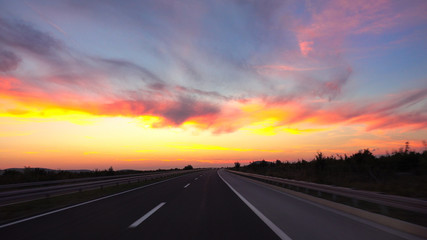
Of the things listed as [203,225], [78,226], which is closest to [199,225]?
[203,225]

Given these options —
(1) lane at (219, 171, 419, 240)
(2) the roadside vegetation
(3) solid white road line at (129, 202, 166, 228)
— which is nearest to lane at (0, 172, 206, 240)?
(3) solid white road line at (129, 202, 166, 228)

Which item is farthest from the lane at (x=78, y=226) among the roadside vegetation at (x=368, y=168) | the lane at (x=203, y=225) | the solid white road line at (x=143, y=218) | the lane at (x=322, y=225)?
the roadside vegetation at (x=368, y=168)

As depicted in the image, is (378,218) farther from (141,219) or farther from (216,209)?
(141,219)

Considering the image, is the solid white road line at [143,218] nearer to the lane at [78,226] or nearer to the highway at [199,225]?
the highway at [199,225]

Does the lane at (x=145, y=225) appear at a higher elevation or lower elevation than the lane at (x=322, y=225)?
higher

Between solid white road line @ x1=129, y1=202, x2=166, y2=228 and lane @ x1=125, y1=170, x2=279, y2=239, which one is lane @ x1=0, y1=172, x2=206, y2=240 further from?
lane @ x1=125, y1=170, x2=279, y2=239

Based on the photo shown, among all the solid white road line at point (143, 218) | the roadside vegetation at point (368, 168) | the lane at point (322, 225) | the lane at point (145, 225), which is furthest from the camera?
the roadside vegetation at point (368, 168)

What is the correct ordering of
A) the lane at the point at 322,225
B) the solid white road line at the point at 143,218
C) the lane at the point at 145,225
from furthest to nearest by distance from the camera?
the solid white road line at the point at 143,218 → the lane at the point at 145,225 → the lane at the point at 322,225

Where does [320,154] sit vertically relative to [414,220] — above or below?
above

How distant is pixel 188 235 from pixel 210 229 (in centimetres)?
74

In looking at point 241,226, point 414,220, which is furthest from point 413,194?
point 241,226

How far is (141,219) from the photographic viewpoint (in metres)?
7.41

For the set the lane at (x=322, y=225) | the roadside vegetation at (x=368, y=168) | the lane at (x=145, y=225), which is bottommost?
the lane at (x=322, y=225)

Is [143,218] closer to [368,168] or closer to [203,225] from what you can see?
[203,225]
